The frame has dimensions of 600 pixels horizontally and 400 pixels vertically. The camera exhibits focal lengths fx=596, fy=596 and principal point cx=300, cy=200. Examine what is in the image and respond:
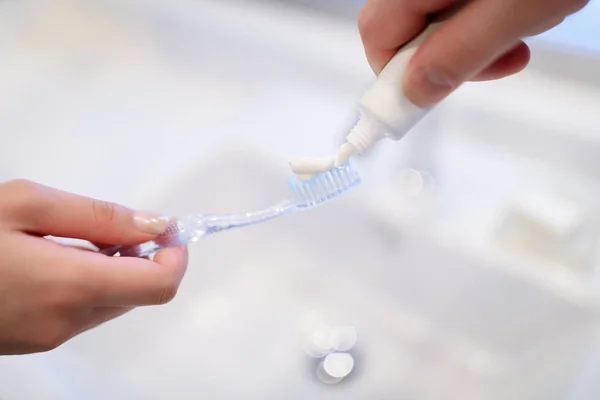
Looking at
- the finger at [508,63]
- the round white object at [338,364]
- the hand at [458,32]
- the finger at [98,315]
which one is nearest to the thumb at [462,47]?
the hand at [458,32]

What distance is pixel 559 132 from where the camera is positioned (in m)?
0.59

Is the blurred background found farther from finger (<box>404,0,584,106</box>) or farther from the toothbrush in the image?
finger (<box>404,0,584,106</box>)

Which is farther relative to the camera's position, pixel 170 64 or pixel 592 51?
pixel 170 64

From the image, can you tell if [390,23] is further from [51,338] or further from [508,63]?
[51,338]

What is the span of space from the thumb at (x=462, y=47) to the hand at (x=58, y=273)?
0.19 m

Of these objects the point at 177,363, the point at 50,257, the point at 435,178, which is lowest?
the point at 177,363

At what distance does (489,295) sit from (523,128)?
0.58 feet

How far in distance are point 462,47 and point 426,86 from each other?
0.09 feet

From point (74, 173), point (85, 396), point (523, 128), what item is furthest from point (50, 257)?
point (523, 128)

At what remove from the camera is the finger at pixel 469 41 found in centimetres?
27

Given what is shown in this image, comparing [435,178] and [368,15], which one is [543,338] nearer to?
[435,178]

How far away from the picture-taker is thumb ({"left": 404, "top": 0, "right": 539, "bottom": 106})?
Result: 0.27m

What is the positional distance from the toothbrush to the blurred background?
15 cm

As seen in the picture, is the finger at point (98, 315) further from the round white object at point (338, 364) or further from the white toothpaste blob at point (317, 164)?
the round white object at point (338, 364)
